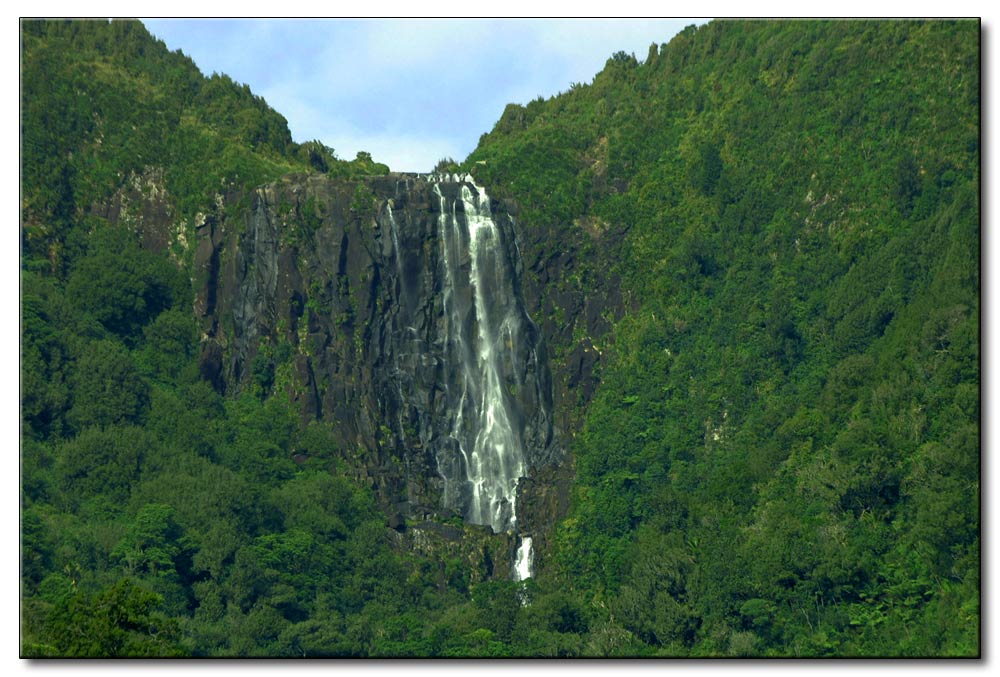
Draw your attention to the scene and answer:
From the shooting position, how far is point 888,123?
11438cm

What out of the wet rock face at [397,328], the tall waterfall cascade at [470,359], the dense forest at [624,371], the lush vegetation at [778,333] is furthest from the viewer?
the tall waterfall cascade at [470,359]

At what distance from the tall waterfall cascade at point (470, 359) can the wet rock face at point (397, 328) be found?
74 millimetres

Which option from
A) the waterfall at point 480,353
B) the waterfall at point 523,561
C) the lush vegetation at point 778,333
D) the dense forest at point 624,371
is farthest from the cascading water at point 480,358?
the lush vegetation at point 778,333

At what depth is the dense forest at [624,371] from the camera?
310 feet

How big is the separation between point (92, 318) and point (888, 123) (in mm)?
42482

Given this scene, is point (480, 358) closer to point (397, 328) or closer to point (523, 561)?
point (397, 328)

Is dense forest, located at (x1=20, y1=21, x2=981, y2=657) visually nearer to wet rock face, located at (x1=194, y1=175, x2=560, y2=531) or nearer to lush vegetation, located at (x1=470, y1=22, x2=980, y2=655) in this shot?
lush vegetation, located at (x1=470, y1=22, x2=980, y2=655)

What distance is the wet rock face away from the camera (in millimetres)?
114688

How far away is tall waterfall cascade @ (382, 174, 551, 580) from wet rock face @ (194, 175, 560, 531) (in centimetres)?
7

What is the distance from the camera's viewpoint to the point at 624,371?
11531cm

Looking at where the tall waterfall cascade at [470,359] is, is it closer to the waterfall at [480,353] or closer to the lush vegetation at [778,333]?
the waterfall at [480,353]

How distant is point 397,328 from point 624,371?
12134 mm

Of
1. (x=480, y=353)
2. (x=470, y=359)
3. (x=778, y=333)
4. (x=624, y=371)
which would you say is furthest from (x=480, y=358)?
(x=778, y=333)

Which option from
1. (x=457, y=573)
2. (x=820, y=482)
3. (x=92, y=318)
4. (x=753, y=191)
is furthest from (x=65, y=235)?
(x=820, y=482)
